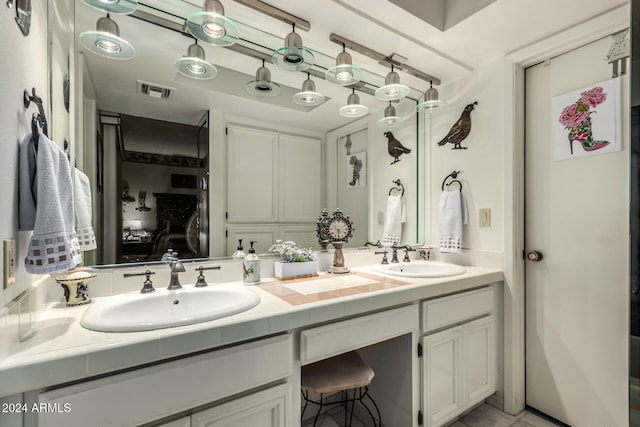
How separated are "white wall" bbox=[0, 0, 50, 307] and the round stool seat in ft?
3.60

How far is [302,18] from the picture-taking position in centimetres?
147

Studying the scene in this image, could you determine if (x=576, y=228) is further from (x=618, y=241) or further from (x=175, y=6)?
(x=175, y=6)

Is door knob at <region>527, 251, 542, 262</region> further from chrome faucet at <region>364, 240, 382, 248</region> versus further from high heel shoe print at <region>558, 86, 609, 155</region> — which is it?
chrome faucet at <region>364, 240, 382, 248</region>

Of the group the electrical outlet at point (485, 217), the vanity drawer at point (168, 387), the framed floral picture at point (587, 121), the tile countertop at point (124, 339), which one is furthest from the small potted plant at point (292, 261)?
the framed floral picture at point (587, 121)

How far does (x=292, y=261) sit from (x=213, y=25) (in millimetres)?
1152

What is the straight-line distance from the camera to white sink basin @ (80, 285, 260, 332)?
86 centimetres

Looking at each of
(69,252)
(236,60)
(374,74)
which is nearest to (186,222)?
(69,252)

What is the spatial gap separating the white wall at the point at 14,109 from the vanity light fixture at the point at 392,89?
5.13 feet

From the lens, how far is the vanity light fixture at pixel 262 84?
160 cm

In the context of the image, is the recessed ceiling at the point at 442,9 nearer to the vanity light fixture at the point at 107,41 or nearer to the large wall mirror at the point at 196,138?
the large wall mirror at the point at 196,138

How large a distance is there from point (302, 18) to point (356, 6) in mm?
267

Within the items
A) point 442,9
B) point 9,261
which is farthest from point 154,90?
point 442,9

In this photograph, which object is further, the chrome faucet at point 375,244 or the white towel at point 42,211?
the chrome faucet at point 375,244

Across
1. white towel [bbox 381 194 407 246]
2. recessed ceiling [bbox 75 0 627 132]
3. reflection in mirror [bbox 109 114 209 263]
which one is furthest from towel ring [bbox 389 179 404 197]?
reflection in mirror [bbox 109 114 209 263]
